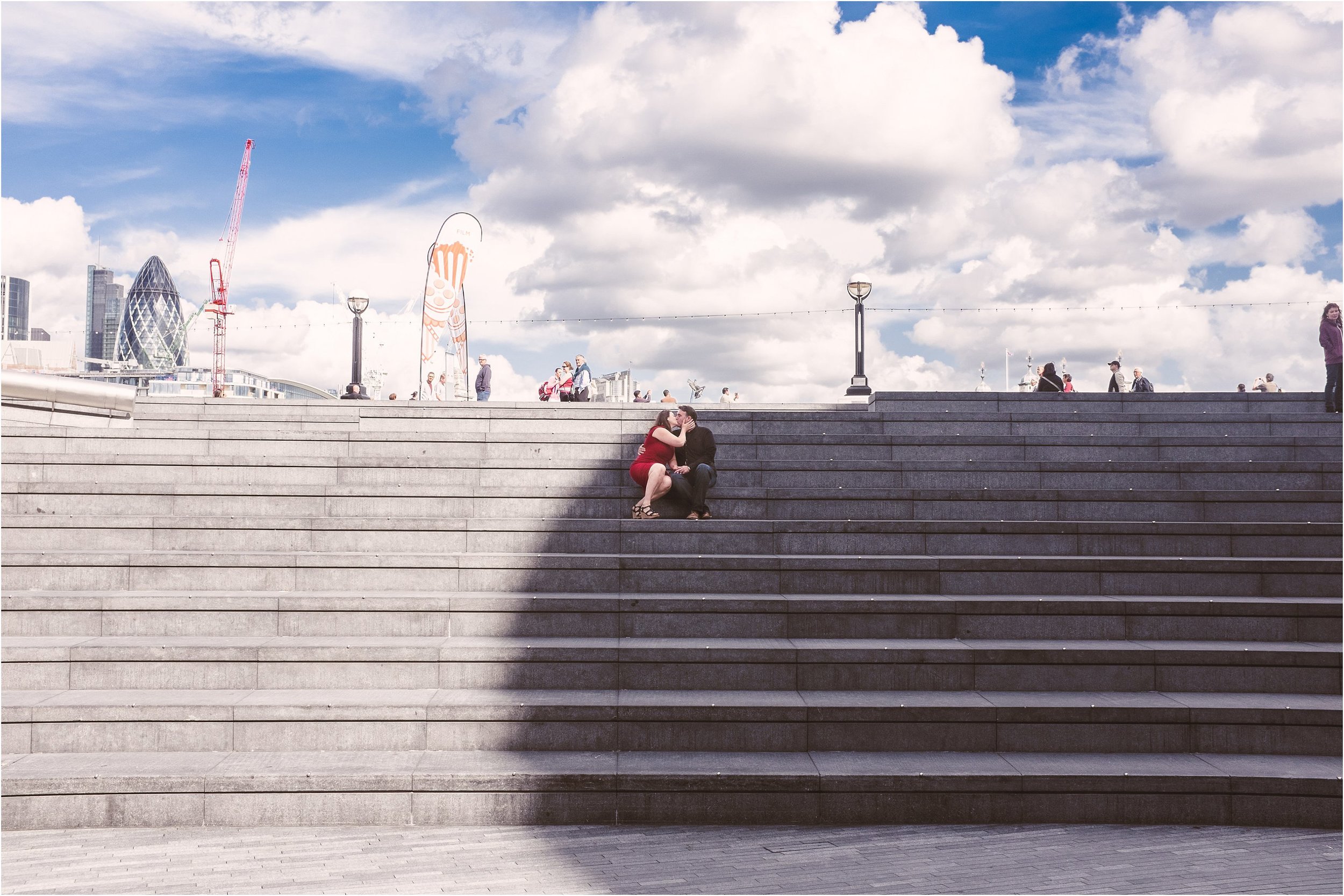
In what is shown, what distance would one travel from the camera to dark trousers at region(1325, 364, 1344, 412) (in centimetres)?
1195

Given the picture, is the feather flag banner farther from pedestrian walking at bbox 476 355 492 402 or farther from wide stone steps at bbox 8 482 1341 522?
wide stone steps at bbox 8 482 1341 522

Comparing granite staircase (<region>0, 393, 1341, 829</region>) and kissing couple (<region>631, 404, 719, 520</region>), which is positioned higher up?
kissing couple (<region>631, 404, 719, 520</region>)

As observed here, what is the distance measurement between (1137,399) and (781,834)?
10.1m

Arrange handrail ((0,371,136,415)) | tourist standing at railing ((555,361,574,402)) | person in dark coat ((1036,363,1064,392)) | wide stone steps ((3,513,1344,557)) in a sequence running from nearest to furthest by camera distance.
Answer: wide stone steps ((3,513,1344,557)), handrail ((0,371,136,415)), person in dark coat ((1036,363,1064,392)), tourist standing at railing ((555,361,574,402))

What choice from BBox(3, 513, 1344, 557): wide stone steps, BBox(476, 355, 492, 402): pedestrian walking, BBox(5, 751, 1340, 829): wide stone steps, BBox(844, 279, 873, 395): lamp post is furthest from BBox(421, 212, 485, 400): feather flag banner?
BBox(5, 751, 1340, 829): wide stone steps

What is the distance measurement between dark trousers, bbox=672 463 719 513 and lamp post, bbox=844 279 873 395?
28.4 feet

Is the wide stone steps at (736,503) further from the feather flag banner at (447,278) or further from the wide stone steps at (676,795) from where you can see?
the feather flag banner at (447,278)

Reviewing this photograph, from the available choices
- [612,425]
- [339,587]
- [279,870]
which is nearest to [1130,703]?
[279,870]

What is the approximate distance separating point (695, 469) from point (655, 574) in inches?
63.4

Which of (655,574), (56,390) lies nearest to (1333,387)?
(655,574)

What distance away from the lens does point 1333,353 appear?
12117 mm

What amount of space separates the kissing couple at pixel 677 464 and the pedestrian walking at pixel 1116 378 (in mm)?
14790

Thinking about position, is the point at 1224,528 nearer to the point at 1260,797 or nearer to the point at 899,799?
the point at 1260,797

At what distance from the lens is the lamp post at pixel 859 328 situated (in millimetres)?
16703
